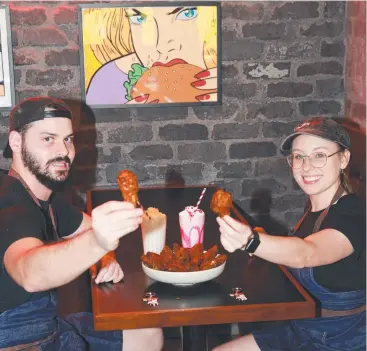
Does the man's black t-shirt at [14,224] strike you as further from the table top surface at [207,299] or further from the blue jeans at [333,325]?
the blue jeans at [333,325]

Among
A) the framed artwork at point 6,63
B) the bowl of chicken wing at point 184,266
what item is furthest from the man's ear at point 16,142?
the framed artwork at point 6,63

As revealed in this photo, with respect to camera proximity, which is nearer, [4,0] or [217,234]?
[217,234]

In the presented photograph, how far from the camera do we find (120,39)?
4.25m

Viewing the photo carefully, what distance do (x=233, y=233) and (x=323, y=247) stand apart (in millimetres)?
381

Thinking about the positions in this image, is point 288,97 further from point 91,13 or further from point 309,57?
point 91,13

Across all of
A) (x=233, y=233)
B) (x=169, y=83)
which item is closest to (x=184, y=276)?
(x=233, y=233)

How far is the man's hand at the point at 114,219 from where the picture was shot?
6.65ft

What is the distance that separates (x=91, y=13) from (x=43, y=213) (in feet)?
5.64

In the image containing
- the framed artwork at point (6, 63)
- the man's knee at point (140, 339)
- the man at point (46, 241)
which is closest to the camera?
the man at point (46, 241)

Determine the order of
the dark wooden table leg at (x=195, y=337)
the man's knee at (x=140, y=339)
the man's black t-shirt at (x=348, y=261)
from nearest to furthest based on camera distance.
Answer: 1. the man's black t-shirt at (x=348, y=261)
2. the dark wooden table leg at (x=195, y=337)
3. the man's knee at (x=140, y=339)

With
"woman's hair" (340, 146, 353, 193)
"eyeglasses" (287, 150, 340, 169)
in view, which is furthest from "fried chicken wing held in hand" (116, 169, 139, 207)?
"woman's hair" (340, 146, 353, 193)

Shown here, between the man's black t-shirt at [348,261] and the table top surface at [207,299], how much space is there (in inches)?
6.0

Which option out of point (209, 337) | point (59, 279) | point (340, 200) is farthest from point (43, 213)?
point (209, 337)

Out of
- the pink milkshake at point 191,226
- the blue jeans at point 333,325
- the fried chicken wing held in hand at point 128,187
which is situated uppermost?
the fried chicken wing held in hand at point 128,187
